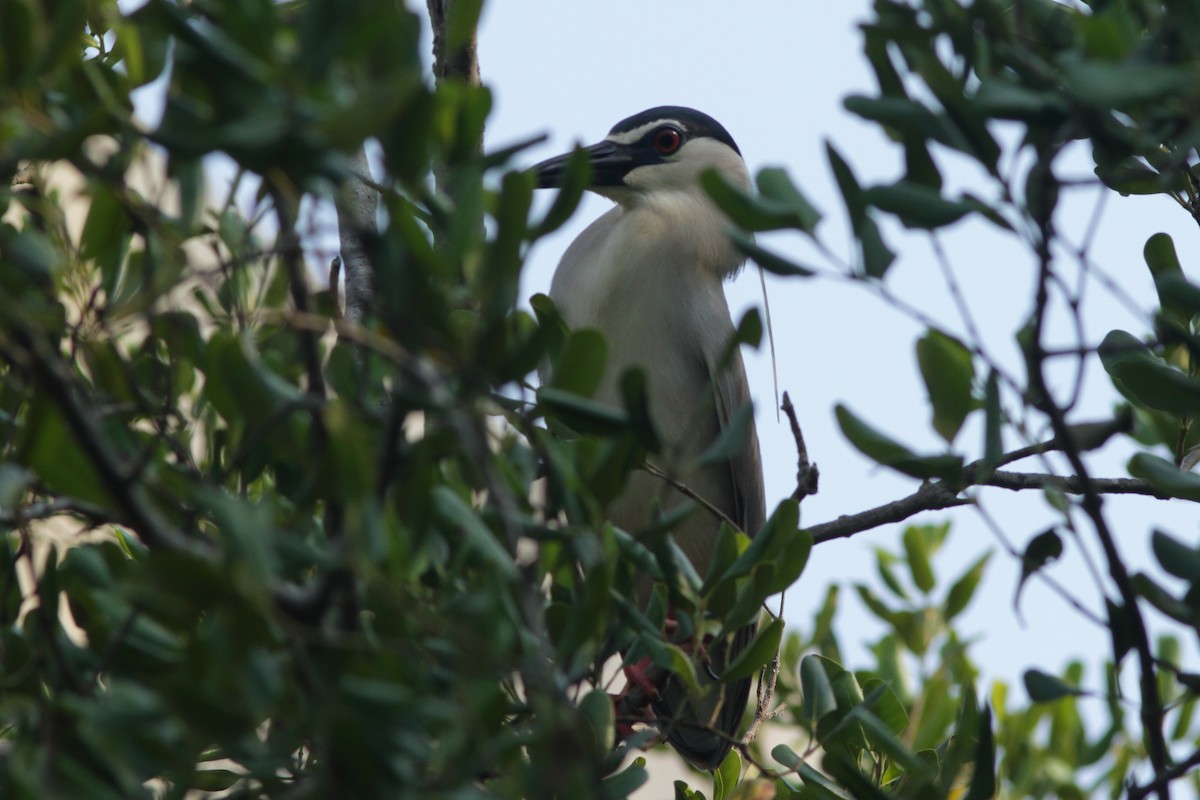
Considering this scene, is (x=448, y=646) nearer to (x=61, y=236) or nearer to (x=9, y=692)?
(x=9, y=692)

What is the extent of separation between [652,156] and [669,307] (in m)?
0.57

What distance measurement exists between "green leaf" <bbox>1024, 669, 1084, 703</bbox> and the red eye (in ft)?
8.37

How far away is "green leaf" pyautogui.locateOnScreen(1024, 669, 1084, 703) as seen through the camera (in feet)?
3.76

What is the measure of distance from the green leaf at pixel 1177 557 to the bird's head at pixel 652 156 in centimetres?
241

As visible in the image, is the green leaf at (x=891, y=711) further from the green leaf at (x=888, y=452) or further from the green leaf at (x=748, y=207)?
the green leaf at (x=748, y=207)

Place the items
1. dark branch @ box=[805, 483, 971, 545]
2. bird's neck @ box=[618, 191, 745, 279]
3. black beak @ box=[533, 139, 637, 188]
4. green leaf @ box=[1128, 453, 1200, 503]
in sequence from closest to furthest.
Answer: green leaf @ box=[1128, 453, 1200, 503]
dark branch @ box=[805, 483, 971, 545]
bird's neck @ box=[618, 191, 745, 279]
black beak @ box=[533, 139, 637, 188]

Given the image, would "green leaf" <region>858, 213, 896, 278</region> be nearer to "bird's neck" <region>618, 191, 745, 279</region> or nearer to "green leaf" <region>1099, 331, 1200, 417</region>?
"green leaf" <region>1099, 331, 1200, 417</region>

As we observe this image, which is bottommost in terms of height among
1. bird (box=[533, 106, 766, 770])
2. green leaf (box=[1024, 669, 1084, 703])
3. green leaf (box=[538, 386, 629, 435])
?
green leaf (box=[1024, 669, 1084, 703])

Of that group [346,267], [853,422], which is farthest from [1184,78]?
[346,267]

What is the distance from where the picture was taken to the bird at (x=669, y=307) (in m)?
3.08

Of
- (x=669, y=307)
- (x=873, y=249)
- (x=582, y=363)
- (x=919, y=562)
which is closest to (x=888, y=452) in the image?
(x=873, y=249)

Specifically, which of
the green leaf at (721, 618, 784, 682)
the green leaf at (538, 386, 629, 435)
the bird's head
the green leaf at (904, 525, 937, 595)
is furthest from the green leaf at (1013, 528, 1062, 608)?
the bird's head

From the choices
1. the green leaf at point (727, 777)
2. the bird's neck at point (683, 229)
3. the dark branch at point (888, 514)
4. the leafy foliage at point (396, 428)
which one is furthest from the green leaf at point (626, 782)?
the bird's neck at point (683, 229)

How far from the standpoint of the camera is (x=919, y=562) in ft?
9.69
